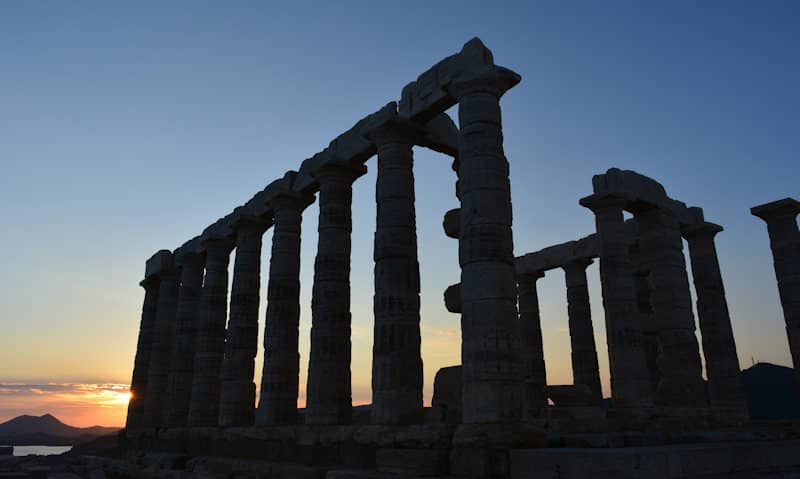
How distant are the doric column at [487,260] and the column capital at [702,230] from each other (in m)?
14.7

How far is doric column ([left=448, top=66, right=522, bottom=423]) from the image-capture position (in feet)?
39.7

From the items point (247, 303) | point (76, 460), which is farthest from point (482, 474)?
point (76, 460)

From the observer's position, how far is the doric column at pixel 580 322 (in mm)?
30891

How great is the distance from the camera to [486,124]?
13.9m

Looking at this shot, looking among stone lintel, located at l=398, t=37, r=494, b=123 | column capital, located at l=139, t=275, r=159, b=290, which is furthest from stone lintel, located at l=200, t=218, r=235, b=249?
stone lintel, located at l=398, t=37, r=494, b=123

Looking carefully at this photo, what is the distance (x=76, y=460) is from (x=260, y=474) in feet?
74.3

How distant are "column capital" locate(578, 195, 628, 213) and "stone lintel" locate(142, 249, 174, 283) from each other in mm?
21771

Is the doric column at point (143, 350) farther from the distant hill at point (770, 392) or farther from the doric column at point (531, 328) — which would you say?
the distant hill at point (770, 392)

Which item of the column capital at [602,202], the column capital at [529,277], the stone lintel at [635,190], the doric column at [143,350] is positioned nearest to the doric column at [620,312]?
the column capital at [602,202]

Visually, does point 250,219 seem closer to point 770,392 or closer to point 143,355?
point 143,355

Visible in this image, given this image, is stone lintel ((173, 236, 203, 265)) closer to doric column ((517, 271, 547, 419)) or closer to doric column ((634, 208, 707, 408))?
doric column ((517, 271, 547, 419))

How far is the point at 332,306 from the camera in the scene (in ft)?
61.0

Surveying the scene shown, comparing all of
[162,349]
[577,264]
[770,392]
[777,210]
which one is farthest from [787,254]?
[770,392]

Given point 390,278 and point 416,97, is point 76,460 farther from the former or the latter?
point 416,97
